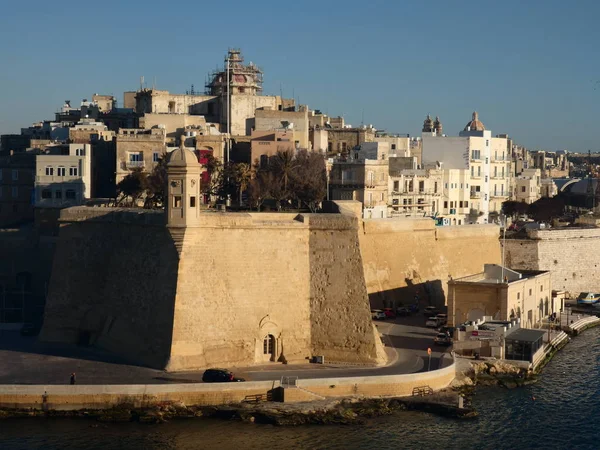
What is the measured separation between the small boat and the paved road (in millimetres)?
16099

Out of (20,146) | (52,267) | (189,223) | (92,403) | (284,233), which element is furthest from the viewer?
(20,146)

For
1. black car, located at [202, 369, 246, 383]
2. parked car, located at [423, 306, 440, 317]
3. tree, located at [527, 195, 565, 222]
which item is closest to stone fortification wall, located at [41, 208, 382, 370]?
black car, located at [202, 369, 246, 383]

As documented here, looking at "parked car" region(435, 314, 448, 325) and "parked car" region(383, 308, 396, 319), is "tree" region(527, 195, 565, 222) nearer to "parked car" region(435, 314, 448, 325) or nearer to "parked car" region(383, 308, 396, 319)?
"parked car" region(435, 314, 448, 325)

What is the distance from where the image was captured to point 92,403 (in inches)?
1083

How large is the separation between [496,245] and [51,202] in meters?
19.6

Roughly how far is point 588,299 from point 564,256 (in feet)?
7.46

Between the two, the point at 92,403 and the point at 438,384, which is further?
the point at 438,384

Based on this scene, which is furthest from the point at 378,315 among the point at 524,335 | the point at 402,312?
the point at 524,335

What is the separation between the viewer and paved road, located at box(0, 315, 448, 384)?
2878 cm

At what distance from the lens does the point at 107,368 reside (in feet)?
98.2

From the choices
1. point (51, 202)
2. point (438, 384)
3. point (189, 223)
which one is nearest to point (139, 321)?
point (189, 223)

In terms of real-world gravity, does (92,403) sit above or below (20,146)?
below

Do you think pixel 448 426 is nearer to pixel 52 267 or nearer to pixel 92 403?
pixel 92 403

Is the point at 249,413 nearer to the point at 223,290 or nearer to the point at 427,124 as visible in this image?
the point at 223,290
